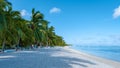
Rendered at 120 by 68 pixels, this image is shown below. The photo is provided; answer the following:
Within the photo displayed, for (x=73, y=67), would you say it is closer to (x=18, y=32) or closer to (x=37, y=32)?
(x=18, y=32)

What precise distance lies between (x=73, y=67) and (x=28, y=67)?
Answer: 2426mm

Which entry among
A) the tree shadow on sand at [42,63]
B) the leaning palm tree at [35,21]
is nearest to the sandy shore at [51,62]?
the tree shadow on sand at [42,63]

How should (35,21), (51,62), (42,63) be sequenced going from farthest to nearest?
1. (35,21)
2. (51,62)
3. (42,63)

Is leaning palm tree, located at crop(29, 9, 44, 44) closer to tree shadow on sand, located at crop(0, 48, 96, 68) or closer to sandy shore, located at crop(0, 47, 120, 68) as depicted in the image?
sandy shore, located at crop(0, 47, 120, 68)

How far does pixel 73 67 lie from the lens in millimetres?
11320

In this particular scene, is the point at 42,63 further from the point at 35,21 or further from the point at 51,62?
the point at 35,21

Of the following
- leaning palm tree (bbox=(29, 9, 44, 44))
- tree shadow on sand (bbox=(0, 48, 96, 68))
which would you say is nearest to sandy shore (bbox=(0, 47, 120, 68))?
tree shadow on sand (bbox=(0, 48, 96, 68))

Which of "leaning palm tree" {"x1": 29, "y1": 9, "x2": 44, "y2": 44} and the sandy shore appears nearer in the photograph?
the sandy shore

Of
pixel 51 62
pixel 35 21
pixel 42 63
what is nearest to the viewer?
pixel 42 63

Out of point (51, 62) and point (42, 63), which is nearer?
point (42, 63)

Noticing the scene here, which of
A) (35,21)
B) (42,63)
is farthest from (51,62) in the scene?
(35,21)

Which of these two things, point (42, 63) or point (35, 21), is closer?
point (42, 63)

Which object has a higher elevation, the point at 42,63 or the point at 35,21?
the point at 35,21

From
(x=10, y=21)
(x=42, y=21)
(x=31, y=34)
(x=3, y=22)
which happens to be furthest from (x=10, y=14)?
(x=42, y=21)
